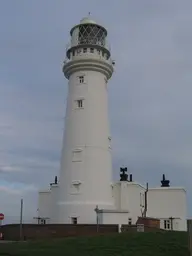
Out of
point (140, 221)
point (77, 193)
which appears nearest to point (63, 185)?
point (77, 193)

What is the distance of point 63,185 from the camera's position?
31.6 m

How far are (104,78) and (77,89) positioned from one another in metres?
2.47

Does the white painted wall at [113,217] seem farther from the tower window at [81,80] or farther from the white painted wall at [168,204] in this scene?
the tower window at [81,80]

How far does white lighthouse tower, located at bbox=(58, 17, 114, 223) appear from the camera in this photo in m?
30.8

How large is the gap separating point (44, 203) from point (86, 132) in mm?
8712

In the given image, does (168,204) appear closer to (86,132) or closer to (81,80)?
(86,132)

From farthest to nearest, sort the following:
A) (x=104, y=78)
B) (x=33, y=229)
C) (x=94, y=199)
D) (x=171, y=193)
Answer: (x=171, y=193)
(x=104, y=78)
(x=94, y=199)
(x=33, y=229)

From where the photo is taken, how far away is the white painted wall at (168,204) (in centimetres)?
3866

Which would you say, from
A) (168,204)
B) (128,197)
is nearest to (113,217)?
(128,197)

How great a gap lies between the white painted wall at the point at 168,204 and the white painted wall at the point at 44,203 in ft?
30.7

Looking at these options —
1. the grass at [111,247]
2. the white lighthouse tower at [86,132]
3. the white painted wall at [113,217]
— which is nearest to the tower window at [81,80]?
the white lighthouse tower at [86,132]

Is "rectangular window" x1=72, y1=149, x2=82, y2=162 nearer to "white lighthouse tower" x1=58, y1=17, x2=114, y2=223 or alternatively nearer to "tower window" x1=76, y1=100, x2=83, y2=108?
"white lighthouse tower" x1=58, y1=17, x2=114, y2=223

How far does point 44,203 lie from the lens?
1433 inches

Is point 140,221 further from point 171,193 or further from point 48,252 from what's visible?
point 48,252
